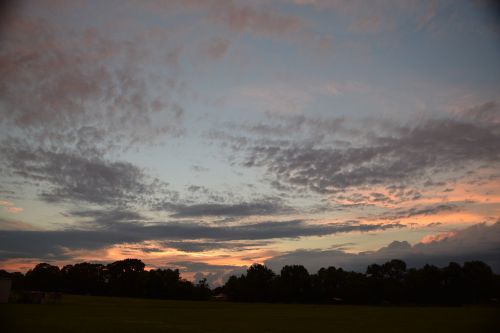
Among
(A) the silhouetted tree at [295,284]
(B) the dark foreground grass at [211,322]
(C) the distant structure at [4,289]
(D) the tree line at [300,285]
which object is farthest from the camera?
(A) the silhouetted tree at [295,284]

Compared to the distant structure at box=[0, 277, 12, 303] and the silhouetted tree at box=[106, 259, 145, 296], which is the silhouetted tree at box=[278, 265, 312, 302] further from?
the distant structure at box=[0, 277, 12, 303]

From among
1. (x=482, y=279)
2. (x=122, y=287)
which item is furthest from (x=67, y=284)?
(x=482, y=279)

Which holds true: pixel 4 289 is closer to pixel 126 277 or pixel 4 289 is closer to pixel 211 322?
pixel 211 322

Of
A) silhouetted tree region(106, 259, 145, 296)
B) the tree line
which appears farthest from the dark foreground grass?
silhouetted tree region(106, 259, 145, 296)

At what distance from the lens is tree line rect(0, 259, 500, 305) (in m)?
151

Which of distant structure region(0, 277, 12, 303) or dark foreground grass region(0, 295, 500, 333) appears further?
distant structure region(0, 277, 12, 303)

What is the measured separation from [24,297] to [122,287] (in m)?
A: 97.9

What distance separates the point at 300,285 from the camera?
163375mm

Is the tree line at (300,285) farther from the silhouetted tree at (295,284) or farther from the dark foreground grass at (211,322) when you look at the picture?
the dark foreground grass at (211,322)

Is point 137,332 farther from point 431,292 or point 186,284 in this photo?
point 431,292

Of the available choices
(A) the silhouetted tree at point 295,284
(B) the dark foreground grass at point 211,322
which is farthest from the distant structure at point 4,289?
(A) the silhouetted tree at point 295,284

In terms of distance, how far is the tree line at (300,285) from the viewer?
15100cm

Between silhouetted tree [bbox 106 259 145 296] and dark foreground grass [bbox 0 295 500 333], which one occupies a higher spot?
silhouetted tree [bbox 106 259 145 296]

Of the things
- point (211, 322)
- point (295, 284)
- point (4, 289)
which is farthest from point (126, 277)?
point (211, 322)
